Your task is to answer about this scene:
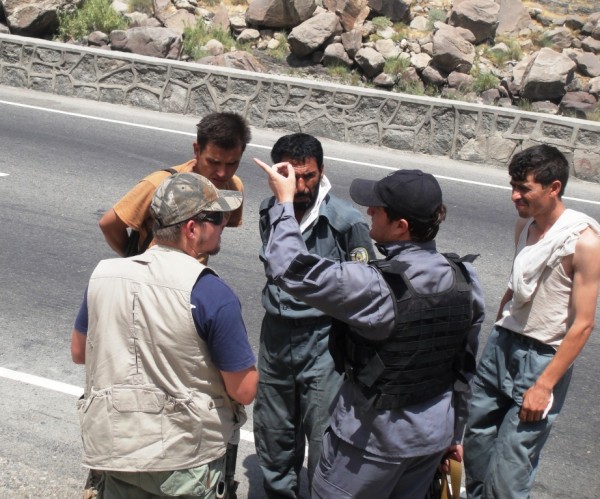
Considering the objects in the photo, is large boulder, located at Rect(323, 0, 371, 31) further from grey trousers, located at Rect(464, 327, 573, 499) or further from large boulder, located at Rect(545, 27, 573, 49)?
grey trousers, located at Rect(464, 327, 573, 499)

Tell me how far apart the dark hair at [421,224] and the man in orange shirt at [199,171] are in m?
1.32

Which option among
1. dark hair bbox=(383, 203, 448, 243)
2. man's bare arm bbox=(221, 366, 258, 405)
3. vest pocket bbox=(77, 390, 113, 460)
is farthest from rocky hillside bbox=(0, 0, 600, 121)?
vest pocket bbox=(77, 390, 113, 460)

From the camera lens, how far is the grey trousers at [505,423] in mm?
3963

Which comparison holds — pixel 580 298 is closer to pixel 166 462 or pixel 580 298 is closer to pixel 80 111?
pixel 166 462

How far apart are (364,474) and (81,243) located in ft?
16.8

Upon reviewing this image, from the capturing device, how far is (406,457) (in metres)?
3.28

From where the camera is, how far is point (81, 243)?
788 cm

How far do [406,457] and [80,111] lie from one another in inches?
408

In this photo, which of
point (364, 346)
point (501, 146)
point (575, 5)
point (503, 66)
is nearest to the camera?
point (364, 346)

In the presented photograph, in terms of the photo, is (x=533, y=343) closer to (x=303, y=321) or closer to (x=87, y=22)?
(x=303, y=321)

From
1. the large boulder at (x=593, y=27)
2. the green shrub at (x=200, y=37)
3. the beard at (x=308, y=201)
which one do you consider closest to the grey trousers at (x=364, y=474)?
the beard at (x=308, y=201)

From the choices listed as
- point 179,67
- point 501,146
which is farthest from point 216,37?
point 501,146

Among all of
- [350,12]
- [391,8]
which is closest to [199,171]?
[350,12]

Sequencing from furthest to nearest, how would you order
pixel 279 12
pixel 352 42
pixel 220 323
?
pixel 279 12, pixel 352 42, pixel 220 323
